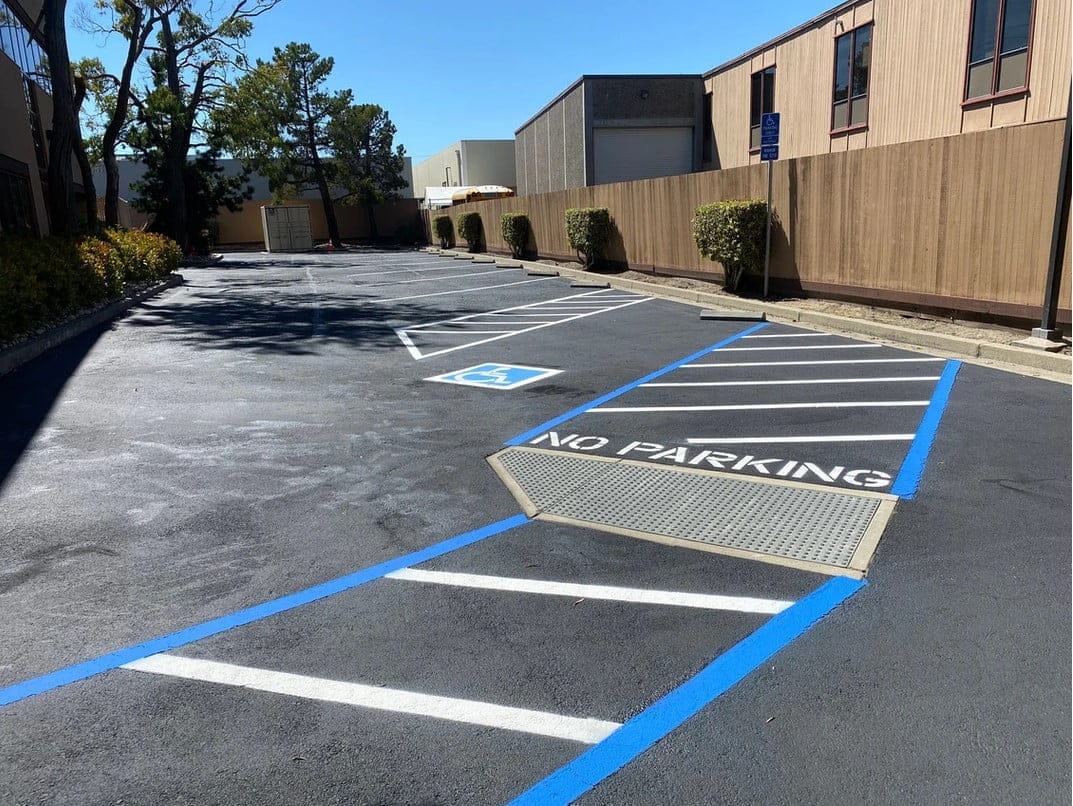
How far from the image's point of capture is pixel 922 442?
608 cm

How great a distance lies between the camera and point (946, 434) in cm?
627

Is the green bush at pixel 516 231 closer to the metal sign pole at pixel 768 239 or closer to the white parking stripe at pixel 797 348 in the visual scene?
the metal sign pole at pixel 768 239

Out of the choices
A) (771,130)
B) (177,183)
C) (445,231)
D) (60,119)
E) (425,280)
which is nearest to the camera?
(771,130)

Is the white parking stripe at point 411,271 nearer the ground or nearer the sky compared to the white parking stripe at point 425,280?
nearer the sky

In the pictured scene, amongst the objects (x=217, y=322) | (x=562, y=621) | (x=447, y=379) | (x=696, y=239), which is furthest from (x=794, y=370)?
(x=217, y=322)

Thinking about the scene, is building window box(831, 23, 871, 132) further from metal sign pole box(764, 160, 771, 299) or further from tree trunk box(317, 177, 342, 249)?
tree trunk box(317, 177, 342, 249)

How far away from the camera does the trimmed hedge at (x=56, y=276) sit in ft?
35.2

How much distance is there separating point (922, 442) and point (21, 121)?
77.2 feet

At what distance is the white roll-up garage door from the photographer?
102 ft

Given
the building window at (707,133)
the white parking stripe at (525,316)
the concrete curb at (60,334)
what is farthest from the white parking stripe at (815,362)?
the building window at (707,133)

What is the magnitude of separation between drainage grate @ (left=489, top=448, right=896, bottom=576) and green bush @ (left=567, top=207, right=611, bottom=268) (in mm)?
15608

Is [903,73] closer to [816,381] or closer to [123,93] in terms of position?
[816,381]

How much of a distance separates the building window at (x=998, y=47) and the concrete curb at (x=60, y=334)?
65.4 ft

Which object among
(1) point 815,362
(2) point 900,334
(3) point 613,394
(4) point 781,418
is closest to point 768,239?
(2) point 900,334
